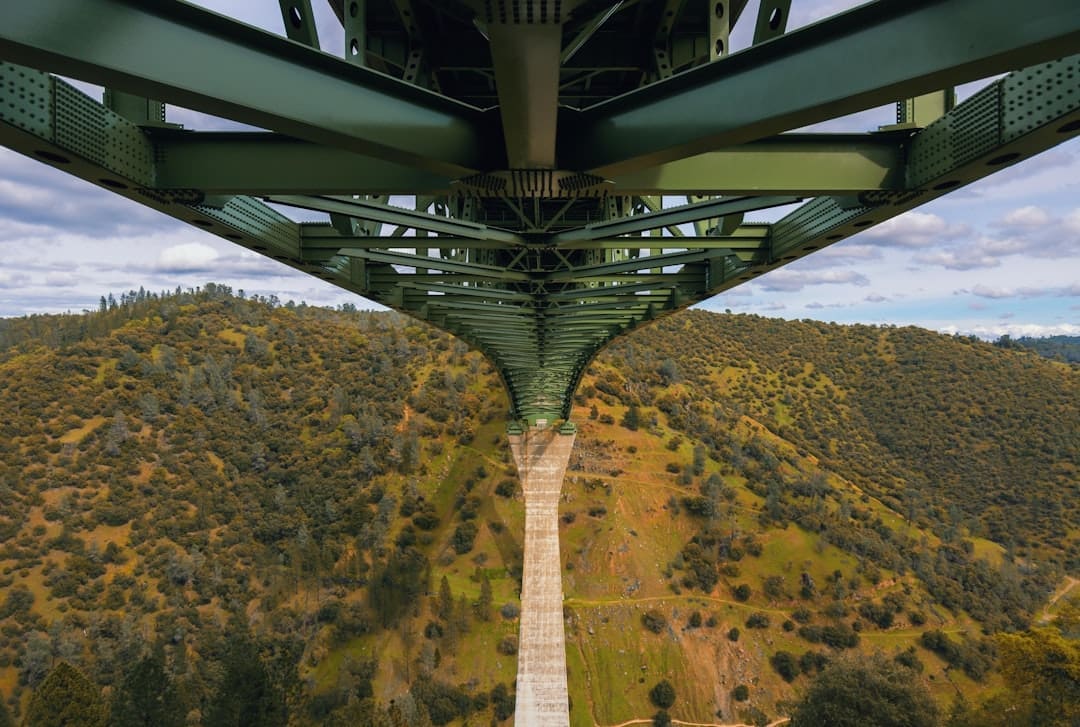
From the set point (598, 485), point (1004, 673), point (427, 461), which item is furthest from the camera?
point (427, 461)

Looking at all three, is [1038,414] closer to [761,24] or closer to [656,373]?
[656,373]

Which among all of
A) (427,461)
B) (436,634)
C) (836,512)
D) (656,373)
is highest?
(656,373)

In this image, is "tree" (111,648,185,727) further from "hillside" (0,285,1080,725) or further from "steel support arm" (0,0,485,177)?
"steel support arm" (0,0,485,177)

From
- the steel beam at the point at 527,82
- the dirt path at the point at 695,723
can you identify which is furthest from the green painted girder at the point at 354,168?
the dirt path at the point at 695,723

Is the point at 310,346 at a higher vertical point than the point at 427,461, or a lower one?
higher

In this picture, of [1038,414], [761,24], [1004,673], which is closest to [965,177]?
[761,24]

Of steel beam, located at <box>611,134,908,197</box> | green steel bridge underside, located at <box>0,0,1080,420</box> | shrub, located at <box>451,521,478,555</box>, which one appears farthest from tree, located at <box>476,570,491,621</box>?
steel beam, located at <box>611,134,908,197</box>

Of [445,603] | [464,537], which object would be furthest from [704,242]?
[464,537]

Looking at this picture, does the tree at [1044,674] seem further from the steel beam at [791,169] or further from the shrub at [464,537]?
the shrub at [464,537]
